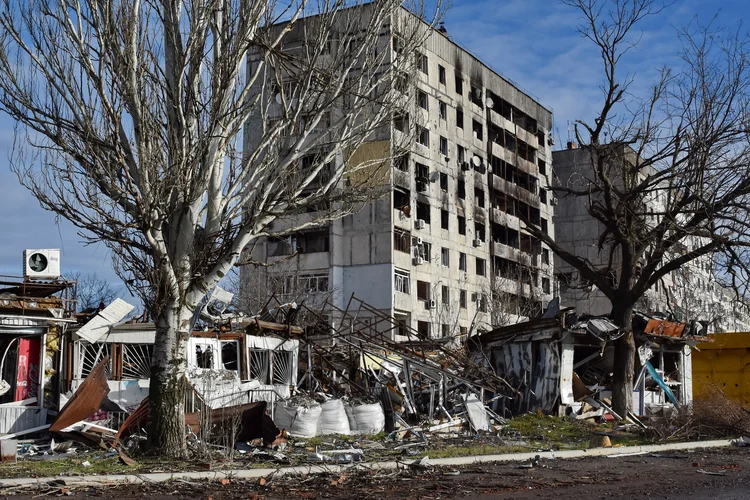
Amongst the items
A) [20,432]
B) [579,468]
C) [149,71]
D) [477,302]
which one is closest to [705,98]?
[579,468]

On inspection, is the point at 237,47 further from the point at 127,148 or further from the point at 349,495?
the point at 349,495

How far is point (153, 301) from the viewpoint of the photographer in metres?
12.5

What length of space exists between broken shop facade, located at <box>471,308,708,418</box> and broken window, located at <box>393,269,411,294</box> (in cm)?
2278

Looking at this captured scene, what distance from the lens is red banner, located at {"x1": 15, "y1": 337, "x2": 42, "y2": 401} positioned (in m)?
17.1

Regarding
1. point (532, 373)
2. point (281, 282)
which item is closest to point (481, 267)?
point (281, 282)

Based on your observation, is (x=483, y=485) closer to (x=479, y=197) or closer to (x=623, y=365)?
(x=623, y=365)

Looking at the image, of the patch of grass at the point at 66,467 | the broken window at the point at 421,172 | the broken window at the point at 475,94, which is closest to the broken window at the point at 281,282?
the broken window at the point at 421,172

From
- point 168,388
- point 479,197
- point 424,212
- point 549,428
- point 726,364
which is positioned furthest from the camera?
point 479,197

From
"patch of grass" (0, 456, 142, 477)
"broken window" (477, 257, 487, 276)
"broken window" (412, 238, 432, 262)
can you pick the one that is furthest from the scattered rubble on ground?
"broken window" (477, 257, 487, 276)

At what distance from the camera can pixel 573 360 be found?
23141 millimetres

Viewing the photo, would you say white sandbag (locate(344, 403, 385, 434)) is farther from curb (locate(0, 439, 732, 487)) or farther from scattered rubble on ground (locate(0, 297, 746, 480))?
curb (locate(0, 439, 732, 487))

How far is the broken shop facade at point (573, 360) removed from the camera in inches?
842

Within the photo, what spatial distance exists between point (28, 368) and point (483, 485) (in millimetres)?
11268

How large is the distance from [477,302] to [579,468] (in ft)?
141
